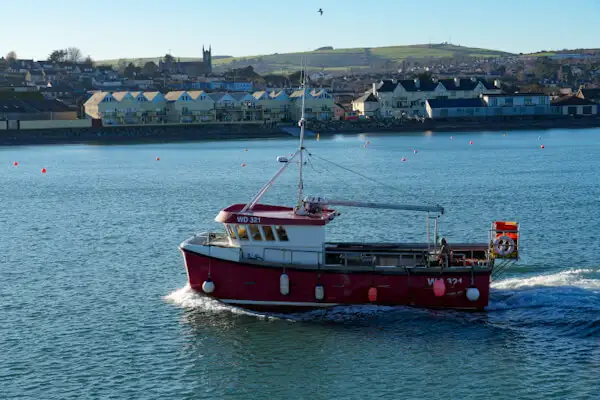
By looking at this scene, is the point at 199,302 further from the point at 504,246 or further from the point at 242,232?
the point at 504,246

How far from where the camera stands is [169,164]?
287 feet

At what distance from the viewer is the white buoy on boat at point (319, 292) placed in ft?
91.1

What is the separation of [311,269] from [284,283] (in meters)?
0.95

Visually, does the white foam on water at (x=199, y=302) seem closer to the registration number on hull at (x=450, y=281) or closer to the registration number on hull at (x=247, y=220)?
the registration number on hull at (x=247, y=220)

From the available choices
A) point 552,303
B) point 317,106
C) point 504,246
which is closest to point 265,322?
point 504,246

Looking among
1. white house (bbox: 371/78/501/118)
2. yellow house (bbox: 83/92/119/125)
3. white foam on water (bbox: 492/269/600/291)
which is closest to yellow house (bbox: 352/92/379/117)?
white house (bbox: 371/78/501/118)

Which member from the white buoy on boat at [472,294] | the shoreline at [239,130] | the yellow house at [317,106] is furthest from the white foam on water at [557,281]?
the yellow house at [317,106]

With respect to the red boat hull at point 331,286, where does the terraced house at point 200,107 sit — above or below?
above

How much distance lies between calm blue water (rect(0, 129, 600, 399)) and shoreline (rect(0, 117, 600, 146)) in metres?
67.9

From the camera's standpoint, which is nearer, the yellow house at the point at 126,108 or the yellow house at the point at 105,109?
the yellow house at the point at 105,109

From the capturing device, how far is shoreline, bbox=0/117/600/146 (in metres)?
125

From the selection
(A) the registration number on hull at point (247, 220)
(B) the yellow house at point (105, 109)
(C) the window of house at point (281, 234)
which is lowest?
(C) the window of house at point (281, 234)

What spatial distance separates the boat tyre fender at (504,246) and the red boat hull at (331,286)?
1.24 metres

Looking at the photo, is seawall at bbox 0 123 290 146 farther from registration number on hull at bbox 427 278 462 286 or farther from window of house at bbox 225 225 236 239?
registration number on hull at bbox 427 278 462 286
